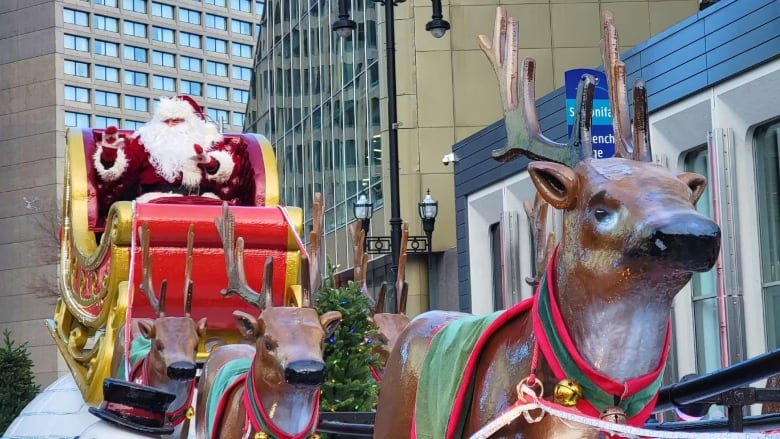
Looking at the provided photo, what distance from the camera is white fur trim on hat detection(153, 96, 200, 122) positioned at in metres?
13.6

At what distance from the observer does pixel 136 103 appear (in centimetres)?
10119

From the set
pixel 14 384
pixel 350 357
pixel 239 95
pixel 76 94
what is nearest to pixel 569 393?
pixel 350 357

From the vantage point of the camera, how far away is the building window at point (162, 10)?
340 feet

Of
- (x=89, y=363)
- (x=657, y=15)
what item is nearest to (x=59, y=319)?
(x=89, y=363)

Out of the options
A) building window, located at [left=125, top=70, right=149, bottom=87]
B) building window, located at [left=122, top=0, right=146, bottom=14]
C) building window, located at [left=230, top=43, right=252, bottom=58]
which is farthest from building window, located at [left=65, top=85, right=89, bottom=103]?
building window, located at [left=230, top=43, right=252, bottom=58]

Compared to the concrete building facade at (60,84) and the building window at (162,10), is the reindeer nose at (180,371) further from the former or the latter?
the building window at (162,10)

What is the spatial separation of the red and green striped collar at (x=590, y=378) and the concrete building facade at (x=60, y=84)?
89.7 metres

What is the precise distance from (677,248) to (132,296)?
8.58 m

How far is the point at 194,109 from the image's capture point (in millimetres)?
13883

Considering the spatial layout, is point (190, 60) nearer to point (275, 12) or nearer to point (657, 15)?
point (275, 12)

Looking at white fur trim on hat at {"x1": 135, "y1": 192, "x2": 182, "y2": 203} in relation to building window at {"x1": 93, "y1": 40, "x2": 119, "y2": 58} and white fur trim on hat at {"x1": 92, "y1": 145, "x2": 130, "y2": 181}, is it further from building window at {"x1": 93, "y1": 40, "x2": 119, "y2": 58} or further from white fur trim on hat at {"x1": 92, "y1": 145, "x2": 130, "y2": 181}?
building window at {"x1": 93, "y1": 40, "x2": 119, "y2": 58}

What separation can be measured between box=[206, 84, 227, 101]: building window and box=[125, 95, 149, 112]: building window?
659cm

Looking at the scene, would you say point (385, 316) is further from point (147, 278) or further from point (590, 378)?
point (590, 378)

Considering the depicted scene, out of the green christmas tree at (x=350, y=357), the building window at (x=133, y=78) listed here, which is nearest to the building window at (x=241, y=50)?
the building window at (x=133, y=78)
